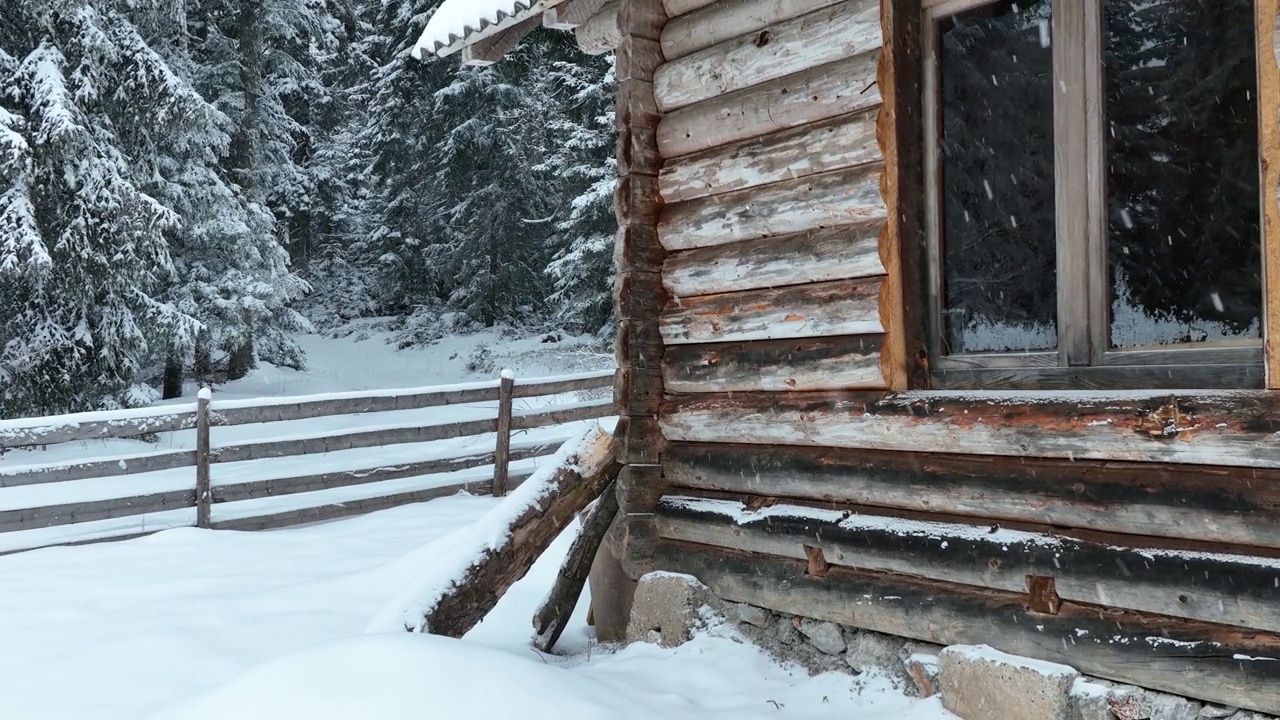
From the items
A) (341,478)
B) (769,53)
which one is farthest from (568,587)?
(341,478)

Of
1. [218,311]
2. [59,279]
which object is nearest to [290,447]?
[59,279]

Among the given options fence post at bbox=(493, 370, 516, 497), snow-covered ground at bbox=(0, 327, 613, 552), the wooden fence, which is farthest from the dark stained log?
fence post at bbox=(493, 370, 516, 497)

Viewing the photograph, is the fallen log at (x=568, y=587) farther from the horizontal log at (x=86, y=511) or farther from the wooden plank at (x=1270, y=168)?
the horizontal log at (x=86, y=511)

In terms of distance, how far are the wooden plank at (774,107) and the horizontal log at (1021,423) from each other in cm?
126

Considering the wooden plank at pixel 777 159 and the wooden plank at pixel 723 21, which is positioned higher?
the wooden plank at pixel 723 21

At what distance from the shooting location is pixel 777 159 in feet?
15.8

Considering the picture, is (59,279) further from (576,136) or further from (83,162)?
(576,136)

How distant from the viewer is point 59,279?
13.9 m

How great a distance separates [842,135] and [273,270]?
16243 mm

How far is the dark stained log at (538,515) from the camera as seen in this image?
5512mm

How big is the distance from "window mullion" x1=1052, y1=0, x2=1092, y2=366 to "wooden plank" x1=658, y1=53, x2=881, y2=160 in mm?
768

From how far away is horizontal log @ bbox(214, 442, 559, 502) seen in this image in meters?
9.35

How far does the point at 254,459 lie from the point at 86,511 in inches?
65.4

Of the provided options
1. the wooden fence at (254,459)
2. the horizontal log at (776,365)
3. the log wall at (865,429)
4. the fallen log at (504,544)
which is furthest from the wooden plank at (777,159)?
the wooden fence at (254,459)
